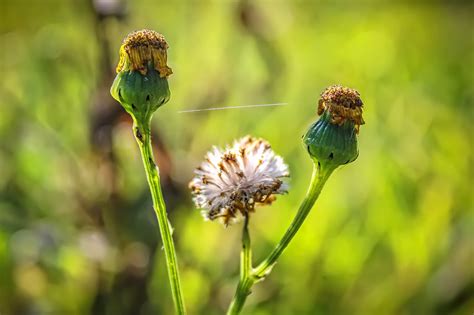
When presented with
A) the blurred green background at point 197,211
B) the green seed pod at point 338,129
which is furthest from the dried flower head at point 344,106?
the blurred green background at point 197,211

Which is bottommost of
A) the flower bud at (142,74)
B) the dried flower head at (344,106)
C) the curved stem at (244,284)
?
the curved stem at (244,284)

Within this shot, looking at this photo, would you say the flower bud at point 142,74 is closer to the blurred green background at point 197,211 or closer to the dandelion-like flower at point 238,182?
the dandelion-like flower at point 238,182

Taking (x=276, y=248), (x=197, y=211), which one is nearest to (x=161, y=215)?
(x=276, y=248)

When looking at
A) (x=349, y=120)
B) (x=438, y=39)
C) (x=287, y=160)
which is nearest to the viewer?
(x=349, y=120)

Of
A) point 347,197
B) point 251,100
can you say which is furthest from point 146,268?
point 251,100

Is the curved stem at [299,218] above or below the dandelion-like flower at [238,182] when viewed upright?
below

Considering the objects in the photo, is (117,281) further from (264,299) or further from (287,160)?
(287,160)

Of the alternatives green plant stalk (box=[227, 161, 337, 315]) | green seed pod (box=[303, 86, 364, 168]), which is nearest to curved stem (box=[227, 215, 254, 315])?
green plant stalk (box=[227, 161, 337, 315])
